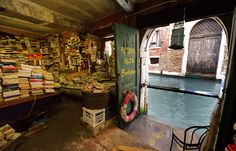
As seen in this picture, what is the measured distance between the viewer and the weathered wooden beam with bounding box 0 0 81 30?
1.98 m

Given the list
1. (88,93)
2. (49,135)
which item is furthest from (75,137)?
(88,93)

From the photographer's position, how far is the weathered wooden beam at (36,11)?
1980mm

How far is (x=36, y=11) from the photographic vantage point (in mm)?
2338

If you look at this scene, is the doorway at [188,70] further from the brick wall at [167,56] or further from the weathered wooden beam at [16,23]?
the weathered wooden beam at [16,23]

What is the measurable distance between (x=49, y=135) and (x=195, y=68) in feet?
31.0

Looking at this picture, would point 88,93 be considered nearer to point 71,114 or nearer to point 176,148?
point 71,114

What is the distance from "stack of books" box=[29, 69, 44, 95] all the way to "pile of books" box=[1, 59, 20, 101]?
277 mm

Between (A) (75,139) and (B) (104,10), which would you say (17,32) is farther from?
(A) (75,139)

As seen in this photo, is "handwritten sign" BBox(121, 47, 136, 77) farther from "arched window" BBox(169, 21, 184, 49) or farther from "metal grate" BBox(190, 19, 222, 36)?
"metal grate" BBox(190, 19, 222, 36)

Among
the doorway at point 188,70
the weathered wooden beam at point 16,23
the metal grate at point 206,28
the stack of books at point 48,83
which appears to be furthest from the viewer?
the metal grate at point 206,28

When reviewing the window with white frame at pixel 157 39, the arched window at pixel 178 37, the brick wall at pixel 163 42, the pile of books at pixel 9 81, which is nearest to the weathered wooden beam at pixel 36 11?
the pile of books at pixel 9 81

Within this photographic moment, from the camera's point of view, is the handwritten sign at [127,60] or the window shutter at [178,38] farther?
the handwritten sign at [127,60]

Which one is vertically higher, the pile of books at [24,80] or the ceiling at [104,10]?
the ceiling at [104,10]

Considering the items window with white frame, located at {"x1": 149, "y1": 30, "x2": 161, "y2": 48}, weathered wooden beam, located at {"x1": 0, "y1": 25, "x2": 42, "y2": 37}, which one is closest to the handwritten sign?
weathered wooden beam, located at {"x1": 0, "y1": 25, "x2": 42, "y2": 37}
